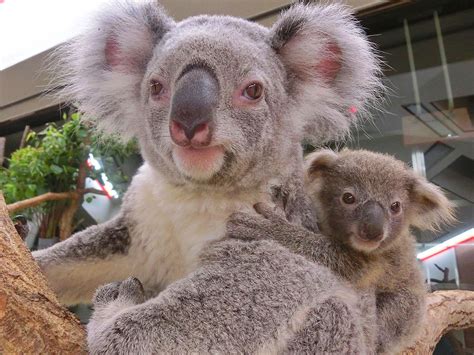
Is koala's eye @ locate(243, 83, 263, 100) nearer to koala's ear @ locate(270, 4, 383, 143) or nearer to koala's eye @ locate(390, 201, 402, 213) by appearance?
koala's ear @ locate(270, 4, 383, 143)

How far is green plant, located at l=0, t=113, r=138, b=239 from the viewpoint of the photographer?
16.7 ft

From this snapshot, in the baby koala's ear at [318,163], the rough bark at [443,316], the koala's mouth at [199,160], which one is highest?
the koala's mouth at [199,160]

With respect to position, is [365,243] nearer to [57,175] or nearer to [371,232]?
[371,232]

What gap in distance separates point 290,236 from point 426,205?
0.83 metres

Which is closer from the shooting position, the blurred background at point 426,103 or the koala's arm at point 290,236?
the koala's arm at point 290,236

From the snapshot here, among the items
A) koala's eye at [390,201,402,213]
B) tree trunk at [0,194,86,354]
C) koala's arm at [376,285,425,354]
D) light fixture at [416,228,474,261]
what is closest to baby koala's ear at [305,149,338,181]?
koala's eye at [390,201,402,213]

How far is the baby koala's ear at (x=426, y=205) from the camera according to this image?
2.16 meters

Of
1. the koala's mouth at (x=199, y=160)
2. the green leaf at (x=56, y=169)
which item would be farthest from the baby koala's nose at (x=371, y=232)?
the green leaf at (x=56, y=169)

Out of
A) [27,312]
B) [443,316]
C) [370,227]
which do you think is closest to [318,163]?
[370,227]

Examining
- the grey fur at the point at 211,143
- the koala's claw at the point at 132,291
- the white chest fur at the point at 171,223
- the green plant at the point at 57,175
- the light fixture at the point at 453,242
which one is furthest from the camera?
the green plant at the point at 57,175

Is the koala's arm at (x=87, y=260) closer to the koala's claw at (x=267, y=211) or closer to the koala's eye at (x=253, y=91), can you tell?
the koala's claw at (x=267, y=211)

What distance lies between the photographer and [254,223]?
1.65 m

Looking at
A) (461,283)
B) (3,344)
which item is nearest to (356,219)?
(3,344)

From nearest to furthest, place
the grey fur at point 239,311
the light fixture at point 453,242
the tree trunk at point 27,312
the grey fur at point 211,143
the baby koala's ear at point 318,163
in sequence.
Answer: the tree trunk at point 27,312 → the grey fur at point 239,311 → the grey fur at point 211,143 → the baby koala's ear at point 318,163 → the light fixture at point 453,242
